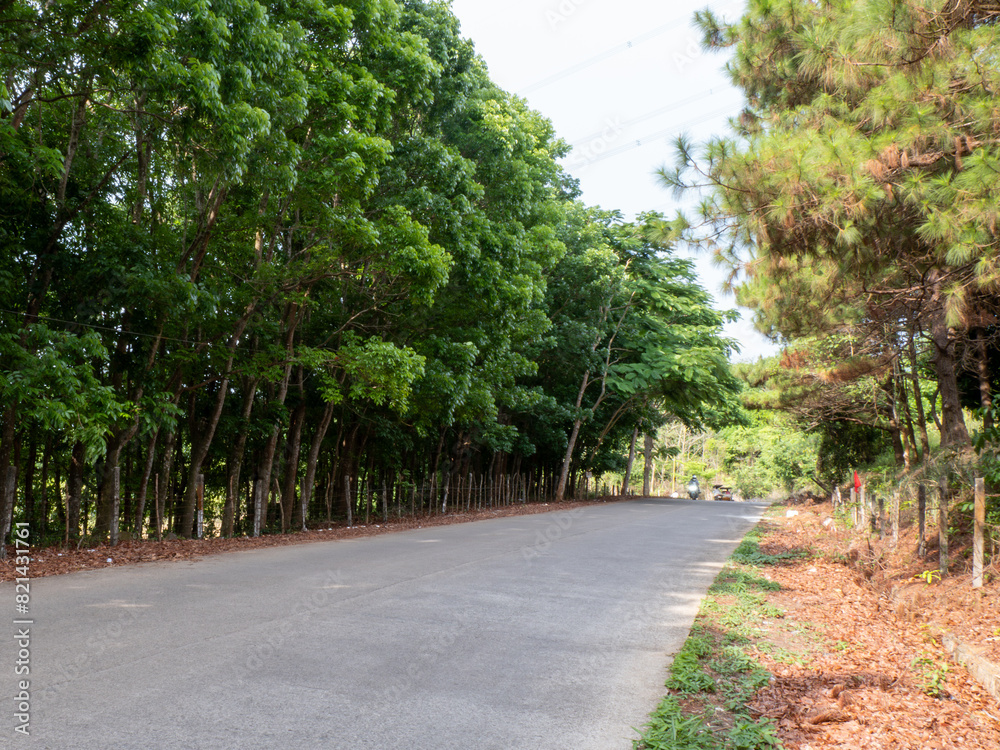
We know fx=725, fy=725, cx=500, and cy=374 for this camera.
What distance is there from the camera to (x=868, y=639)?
6367 mm

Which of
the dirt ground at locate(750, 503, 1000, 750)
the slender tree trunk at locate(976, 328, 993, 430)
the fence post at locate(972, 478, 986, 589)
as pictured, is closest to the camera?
the dirt ground at locate(750, 503, 1000, 750)

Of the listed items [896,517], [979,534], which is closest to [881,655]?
[979,534]

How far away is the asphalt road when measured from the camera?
150 inches

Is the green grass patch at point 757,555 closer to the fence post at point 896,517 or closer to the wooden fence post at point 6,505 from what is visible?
the fence post at point 896,517

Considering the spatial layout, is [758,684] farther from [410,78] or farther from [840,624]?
[410,78]

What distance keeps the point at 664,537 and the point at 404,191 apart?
864cm

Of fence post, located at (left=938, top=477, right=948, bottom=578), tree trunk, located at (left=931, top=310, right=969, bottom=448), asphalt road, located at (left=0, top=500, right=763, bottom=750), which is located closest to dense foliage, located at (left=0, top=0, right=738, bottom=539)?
asphalt road, located at (left=0, top=500, right=763, bottom=750)

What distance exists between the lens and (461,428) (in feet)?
78.7

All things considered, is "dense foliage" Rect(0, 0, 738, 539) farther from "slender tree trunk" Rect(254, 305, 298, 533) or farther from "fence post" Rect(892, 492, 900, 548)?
"fence post" Rect(892, 492, 900, 548)

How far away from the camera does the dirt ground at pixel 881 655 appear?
4141 millimetres

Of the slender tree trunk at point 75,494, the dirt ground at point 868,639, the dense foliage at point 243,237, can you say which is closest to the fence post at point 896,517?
the dirt ground at point 868,639

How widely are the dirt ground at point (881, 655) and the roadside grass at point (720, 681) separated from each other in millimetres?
111

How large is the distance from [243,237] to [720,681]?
470 inches

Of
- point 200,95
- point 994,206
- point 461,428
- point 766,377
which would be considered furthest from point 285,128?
point 461,428
